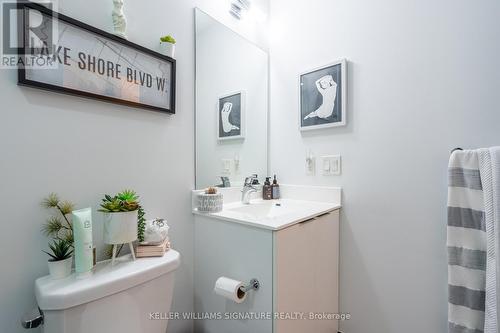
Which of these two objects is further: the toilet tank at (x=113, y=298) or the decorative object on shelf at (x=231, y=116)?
the decorative object on shelf at (x=231, y=116)

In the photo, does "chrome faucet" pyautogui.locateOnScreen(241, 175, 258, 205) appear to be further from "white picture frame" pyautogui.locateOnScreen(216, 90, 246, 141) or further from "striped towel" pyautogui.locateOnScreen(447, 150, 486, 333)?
"striped towel" pyautogui.locateOnScreen(447, 150, 486, 333)

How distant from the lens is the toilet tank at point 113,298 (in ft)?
2.17

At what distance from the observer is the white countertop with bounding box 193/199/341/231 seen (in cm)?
99

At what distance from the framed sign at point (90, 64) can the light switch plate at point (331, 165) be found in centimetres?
93

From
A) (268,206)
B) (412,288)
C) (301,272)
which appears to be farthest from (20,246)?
(412,288)

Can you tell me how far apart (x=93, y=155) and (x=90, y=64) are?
338mm

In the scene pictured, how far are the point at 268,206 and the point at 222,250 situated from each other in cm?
50

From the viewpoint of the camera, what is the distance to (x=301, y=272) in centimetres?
106

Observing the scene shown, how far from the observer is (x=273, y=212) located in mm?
1475

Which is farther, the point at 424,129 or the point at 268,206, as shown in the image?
the point at 268,206

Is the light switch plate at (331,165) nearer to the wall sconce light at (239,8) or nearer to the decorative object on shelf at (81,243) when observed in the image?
the wall sconce light at (239,8)

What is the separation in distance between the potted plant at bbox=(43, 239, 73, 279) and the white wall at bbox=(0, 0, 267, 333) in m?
0.07

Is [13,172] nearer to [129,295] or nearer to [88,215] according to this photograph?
[88,215]

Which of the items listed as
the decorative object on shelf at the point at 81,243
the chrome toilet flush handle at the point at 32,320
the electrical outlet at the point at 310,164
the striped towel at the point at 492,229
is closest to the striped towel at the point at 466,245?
the striped towel at the point at 492,229
